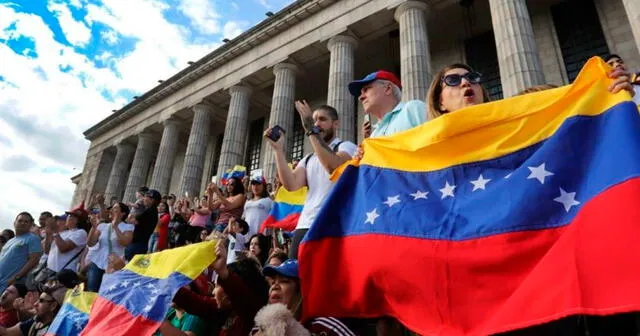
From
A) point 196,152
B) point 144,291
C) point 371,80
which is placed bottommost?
point 144,291

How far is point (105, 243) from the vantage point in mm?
7352

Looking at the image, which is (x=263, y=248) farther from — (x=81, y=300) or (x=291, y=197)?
(x=81, y=300)

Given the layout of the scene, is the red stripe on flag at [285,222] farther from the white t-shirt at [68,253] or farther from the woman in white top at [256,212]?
the white t-shirt at [68,253]

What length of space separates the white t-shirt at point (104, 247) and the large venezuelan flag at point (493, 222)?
19.9 ft

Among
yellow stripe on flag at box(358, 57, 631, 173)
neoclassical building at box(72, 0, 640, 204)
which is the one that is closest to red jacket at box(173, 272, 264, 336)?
yellow stripe on flag at box(358, 57, 631, 173)

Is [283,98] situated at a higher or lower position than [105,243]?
higher

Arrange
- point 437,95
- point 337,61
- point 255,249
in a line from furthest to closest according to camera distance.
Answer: point 337,61
point 255,249
point 437,95

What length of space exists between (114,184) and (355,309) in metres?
30.4

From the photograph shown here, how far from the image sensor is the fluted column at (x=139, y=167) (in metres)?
25.3

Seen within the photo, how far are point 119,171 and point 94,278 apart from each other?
24.6m

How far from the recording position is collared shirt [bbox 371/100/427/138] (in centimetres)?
324

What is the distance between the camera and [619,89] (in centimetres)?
212

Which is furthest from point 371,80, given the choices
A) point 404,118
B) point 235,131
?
point 235,131

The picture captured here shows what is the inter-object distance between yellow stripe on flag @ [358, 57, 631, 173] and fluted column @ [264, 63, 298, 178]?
49.1 feet
